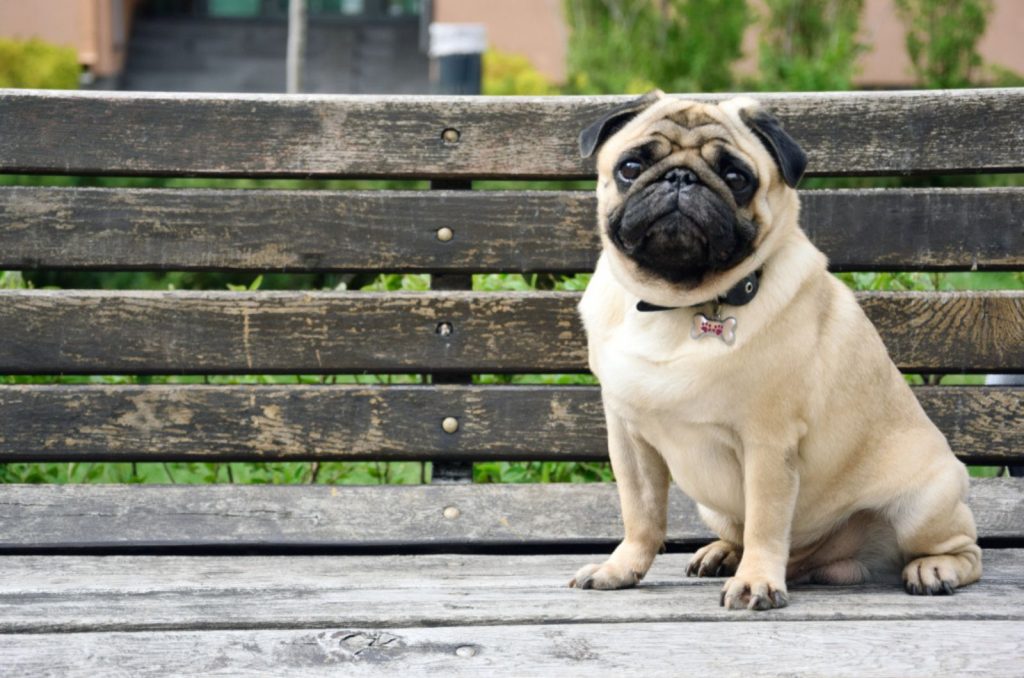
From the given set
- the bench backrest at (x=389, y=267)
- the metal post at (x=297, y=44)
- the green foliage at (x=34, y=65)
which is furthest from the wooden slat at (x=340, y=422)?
the green foliage at (x=34, y=65)

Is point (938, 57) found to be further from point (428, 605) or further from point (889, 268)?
point (428, 605)

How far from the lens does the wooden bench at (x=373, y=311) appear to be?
3.05 meters

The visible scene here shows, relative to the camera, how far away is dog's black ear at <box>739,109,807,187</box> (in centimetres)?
241

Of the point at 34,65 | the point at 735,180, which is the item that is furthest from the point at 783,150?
the point at 34,65

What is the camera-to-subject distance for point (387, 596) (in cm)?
237

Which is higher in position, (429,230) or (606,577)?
(429,230)

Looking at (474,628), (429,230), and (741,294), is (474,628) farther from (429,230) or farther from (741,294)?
(429,230)

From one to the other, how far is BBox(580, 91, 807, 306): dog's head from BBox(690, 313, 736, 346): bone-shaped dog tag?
0.04 m

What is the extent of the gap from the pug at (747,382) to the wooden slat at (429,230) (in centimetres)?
46

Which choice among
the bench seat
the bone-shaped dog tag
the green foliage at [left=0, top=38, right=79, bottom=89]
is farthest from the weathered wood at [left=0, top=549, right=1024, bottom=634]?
the green foliage at [left=0, top=38, right=79, bottom=89]

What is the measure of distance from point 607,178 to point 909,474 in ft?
2.78

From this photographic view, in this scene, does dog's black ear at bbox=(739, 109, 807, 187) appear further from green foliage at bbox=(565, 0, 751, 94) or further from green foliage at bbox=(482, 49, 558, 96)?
green foliage at bbox=(482, 49, 558, 96)

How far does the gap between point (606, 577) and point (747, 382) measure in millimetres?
469

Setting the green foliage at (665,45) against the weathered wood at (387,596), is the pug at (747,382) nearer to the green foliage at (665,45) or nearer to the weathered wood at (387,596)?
the weathered wood at (387,596)
